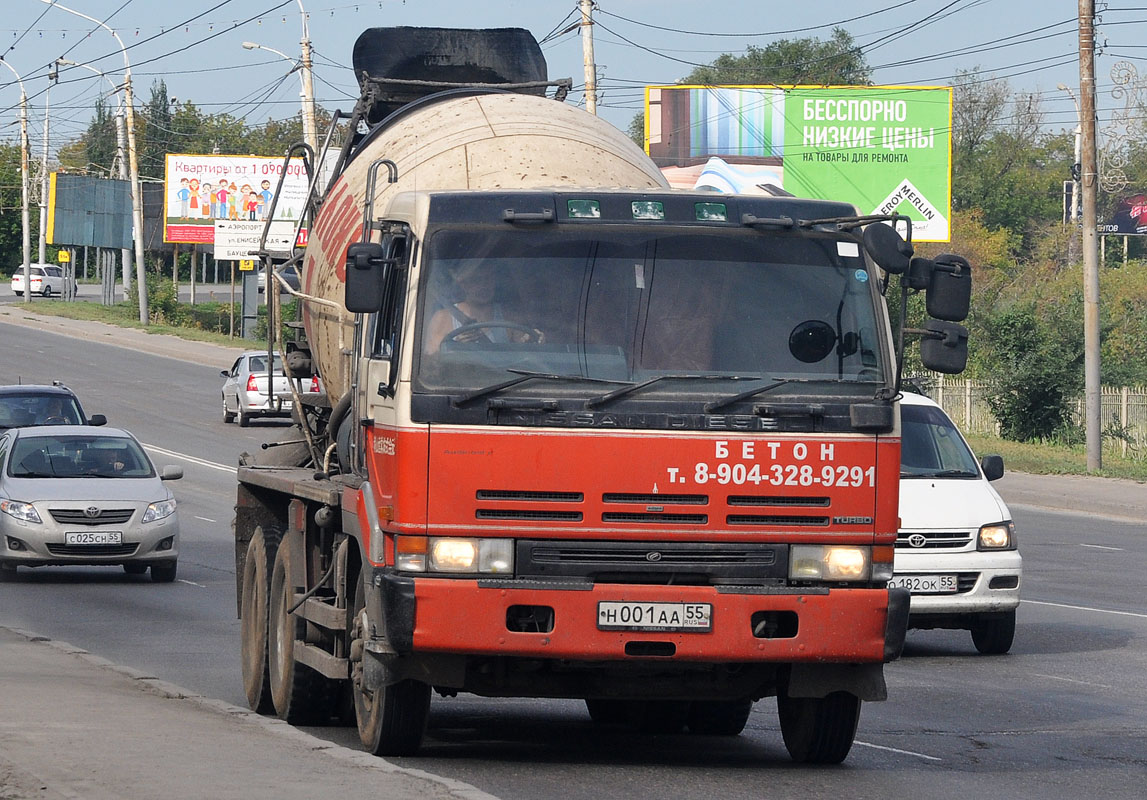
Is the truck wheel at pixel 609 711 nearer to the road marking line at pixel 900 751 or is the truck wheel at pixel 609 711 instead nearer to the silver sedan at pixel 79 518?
the road marking line at pixel 900 751

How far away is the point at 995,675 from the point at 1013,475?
20.4 metres

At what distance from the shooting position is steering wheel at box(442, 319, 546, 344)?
7.54 meters

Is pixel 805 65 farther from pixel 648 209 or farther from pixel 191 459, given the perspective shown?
pixel 648 209

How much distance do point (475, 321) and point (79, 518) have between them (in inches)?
465

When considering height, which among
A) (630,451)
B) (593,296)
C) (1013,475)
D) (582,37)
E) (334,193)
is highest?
(582,37)

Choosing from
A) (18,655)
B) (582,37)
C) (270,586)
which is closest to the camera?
(270,586)

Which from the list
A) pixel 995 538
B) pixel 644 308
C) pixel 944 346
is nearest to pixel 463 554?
pixel 644 308

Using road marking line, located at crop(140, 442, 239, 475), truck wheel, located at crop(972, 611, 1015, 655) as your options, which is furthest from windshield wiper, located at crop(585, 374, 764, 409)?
road marking line, located at crop(140, 442, 239, 475)

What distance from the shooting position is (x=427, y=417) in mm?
7395

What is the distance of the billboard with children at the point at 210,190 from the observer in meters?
71.1

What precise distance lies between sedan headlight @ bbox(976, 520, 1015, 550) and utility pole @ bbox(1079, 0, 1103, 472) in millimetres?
18850

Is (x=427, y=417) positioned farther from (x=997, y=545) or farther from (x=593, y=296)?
(x=997, y=545)

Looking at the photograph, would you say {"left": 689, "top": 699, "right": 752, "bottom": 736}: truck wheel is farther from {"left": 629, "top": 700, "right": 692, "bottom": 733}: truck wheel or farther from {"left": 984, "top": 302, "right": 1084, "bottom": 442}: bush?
{"left": 984, "top": 302, "right": 1084, "bottom": 442}: bush

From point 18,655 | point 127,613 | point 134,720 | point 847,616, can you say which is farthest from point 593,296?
point 127,613
